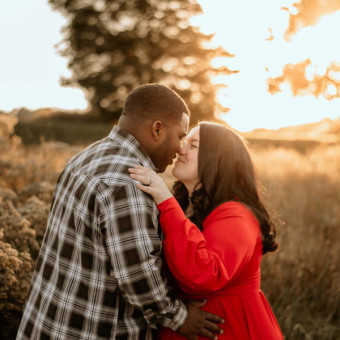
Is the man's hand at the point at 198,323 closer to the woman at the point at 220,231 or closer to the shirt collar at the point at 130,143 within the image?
the woman at the point at 220,231

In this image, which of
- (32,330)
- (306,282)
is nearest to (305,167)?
(306,282)

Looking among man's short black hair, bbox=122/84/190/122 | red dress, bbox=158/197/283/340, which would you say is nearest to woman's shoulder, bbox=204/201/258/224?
red dress, bbox=158/197/283/340

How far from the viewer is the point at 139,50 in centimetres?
2475

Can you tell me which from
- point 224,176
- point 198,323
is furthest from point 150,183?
point 198,323

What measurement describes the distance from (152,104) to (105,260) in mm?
886

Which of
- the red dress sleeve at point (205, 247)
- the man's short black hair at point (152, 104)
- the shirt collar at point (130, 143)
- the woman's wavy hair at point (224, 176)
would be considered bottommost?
the red dress sleeve at point (205, 247)

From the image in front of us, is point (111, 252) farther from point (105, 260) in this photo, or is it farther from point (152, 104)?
point (152, 104)

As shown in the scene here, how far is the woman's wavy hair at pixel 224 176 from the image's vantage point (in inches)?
108

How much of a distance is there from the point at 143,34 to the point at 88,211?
78.1 feet

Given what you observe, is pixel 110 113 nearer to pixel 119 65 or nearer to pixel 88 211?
pixel 119 65

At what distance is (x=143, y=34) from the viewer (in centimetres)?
2456

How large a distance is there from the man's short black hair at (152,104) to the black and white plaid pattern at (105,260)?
0.51 ft

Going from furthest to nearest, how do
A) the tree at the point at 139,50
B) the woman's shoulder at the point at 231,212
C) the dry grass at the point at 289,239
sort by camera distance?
the tree at the point at 139,50, the dry grass at the point at 289,239, the woman's shoulder at the point at 231,212

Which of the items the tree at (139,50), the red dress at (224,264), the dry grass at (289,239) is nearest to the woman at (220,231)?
the red dress at (224,264)
